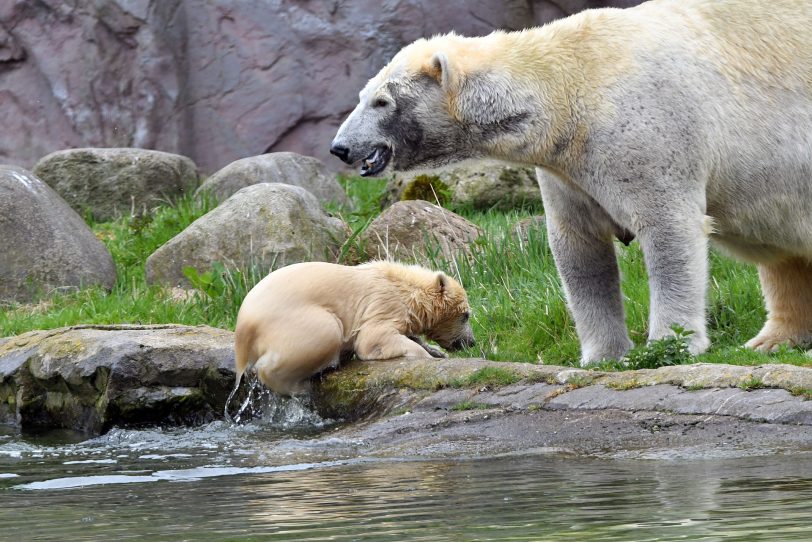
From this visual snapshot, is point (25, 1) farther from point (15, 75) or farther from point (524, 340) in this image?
point (524, 340)

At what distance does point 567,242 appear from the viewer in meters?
6.42

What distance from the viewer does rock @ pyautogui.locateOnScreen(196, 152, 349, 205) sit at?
487 inches

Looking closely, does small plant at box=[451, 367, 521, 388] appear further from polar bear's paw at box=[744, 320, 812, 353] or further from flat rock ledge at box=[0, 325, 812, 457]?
polar bear's paw at box=[744, 320, 812, 353]

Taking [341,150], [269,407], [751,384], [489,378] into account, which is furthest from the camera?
[269,407]

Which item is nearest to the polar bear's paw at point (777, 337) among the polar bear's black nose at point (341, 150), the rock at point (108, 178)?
the polar bear's black nose at point (341, 150)

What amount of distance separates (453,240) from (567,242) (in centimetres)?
306

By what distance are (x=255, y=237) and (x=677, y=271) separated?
4663 mm

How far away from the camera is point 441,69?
6070 mm

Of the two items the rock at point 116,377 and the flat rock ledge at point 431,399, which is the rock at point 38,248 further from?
the rock at point 116,377

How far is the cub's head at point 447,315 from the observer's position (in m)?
6.84

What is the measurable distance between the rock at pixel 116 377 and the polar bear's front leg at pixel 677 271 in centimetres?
233

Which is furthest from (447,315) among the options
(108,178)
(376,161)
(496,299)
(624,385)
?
(108,178)

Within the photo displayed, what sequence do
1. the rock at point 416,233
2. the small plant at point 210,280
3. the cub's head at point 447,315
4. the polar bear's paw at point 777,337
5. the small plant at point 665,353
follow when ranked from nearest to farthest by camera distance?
the small plant at point 665,353
the polar bear's paw at point 777,337
the cub's head at point 447,315
the small plant at point 210,280
the rock at point 416,233

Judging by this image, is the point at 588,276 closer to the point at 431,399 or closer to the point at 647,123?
the point at 647,123
